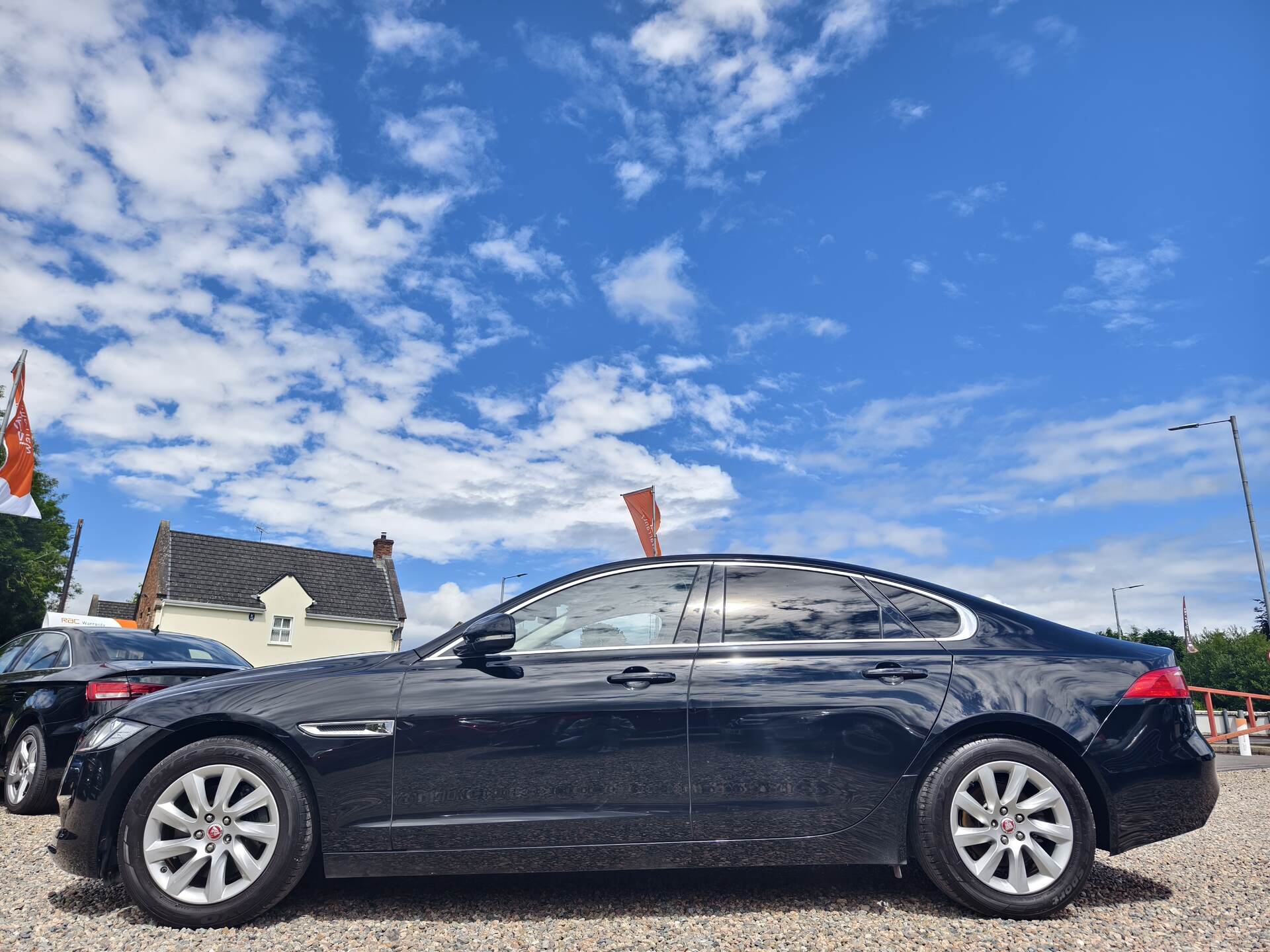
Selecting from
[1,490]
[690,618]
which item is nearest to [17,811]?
[690,618]

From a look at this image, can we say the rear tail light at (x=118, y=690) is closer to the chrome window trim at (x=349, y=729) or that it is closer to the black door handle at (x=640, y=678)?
the chrome window trim at (x=349, y=729)

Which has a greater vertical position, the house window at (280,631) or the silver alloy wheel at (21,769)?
the house window at (280,631)

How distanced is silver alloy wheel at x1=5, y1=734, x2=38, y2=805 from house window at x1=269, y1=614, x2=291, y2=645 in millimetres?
34578

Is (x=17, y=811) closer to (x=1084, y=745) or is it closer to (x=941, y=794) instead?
(x=941, y=794)

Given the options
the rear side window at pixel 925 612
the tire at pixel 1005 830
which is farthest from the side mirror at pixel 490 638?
the tire at pixel 1005 830

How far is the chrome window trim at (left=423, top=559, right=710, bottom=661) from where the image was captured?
12.1 feet

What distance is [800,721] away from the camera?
3529 mm

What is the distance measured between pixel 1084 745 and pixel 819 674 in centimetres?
115

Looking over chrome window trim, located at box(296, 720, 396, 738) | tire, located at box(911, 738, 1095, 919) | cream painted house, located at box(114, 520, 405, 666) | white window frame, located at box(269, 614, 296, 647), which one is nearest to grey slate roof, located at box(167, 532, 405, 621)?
cream painted house, located at box(114, 520, 405, 666)

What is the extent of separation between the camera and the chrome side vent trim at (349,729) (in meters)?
3.51

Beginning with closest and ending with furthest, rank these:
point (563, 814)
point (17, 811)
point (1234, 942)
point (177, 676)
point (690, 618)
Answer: point (1234, 942) → point (563, 814) → point (690, 618) → point (177, 676) → point (17, 811)

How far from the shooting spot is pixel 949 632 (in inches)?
151

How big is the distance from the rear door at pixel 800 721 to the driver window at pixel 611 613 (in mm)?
224

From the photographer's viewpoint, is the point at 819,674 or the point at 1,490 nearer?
the point at 819,674
